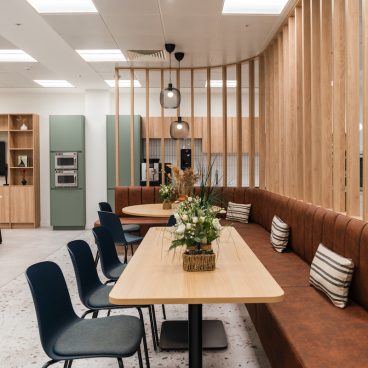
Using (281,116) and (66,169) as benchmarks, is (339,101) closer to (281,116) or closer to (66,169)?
(281,116)

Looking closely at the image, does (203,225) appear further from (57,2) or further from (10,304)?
(57,2)

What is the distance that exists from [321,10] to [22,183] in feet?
22.0

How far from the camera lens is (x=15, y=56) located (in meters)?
5.18

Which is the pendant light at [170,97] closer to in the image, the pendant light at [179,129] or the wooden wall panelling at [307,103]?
the pendant light at [179,129]

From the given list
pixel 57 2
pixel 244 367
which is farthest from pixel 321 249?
pixel 57 2

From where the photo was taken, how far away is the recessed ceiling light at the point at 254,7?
3643 millimetres

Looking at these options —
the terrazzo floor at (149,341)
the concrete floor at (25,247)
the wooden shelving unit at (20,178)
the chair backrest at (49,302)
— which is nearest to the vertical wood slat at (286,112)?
the terrazzo floor at (149,341)

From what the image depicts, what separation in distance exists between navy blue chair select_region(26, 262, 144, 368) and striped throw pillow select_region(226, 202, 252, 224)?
3564 mm

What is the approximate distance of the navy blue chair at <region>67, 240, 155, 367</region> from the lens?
80.1 inches

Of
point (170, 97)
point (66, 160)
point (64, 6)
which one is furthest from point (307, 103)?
point (66, 160)

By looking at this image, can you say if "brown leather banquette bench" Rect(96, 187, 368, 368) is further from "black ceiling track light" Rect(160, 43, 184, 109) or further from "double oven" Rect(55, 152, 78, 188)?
"double oven" Rect(55, 152, 78, 188)

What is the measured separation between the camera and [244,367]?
2.20 meters

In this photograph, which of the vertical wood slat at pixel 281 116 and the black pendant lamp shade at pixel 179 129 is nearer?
the vertical wood slat at pixel 281 116

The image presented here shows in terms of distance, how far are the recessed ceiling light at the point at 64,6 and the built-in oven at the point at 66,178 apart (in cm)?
388
